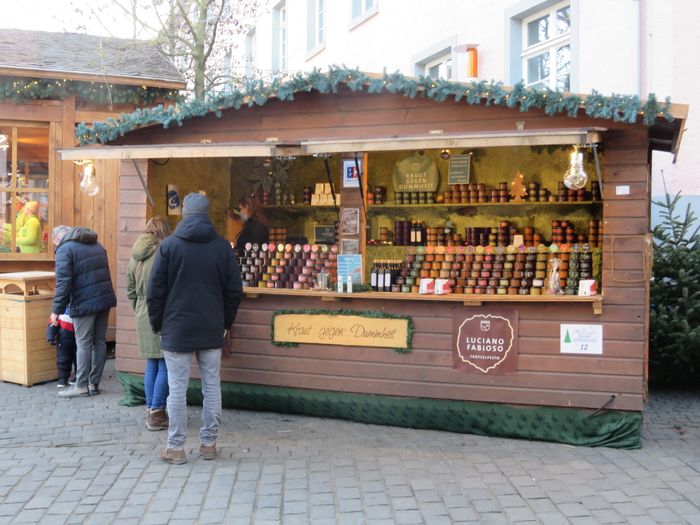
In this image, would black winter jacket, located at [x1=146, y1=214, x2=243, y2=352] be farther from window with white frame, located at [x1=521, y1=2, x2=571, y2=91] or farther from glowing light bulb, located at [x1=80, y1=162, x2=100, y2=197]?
window with white frame, located at [x1=521, y1=2, x2=571, y2=91]

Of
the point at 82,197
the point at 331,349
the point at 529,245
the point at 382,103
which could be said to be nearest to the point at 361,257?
the point at 331,349

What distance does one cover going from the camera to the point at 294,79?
665 centimetres

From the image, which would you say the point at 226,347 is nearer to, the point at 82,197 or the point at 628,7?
the point at 82,197

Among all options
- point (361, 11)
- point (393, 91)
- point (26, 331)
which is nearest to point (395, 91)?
point (393, 91)

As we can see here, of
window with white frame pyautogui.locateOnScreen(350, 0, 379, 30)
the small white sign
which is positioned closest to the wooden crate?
the small white sign

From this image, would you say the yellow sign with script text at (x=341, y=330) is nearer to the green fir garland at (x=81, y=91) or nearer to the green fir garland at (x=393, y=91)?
the green fir garland at (x=393, y=91)

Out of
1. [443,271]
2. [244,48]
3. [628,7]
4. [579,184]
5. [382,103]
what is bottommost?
[443,271]

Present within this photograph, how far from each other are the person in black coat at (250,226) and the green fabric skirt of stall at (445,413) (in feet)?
6.19

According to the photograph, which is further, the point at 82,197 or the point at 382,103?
the point at 82,197

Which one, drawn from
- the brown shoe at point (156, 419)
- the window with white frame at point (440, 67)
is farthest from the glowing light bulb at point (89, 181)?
the window with white frame at point (440, 67)

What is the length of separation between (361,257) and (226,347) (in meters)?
1.52

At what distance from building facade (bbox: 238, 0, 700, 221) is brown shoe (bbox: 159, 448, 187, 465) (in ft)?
13.4

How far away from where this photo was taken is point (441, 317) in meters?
6.53

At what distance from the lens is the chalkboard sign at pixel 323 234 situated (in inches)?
380
